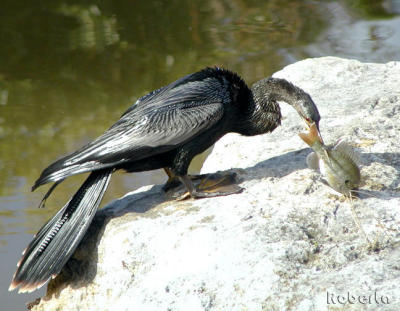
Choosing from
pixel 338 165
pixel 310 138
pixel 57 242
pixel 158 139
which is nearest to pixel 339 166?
pixel 338 165

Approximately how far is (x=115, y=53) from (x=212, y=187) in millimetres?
5133

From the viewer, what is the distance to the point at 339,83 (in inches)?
224

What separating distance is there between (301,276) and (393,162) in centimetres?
136

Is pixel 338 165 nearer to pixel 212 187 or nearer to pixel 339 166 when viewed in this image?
pixel 339 166

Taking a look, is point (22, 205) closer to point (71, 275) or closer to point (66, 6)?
point (71, 275)

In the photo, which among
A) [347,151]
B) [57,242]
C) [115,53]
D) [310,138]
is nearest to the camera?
[57,242]

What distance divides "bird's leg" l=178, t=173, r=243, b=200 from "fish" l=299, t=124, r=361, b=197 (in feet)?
1.74

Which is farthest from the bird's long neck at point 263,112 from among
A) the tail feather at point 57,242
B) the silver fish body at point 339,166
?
the tail feather at point 57,242

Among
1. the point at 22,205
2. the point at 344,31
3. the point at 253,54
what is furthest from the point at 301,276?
the point at 344,31

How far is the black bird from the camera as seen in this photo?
391 cm

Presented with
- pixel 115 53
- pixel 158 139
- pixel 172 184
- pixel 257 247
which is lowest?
pixel 115 53

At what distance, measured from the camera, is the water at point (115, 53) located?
6801 millimetres

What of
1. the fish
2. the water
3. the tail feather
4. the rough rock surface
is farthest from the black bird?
the water

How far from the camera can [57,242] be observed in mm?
3904
